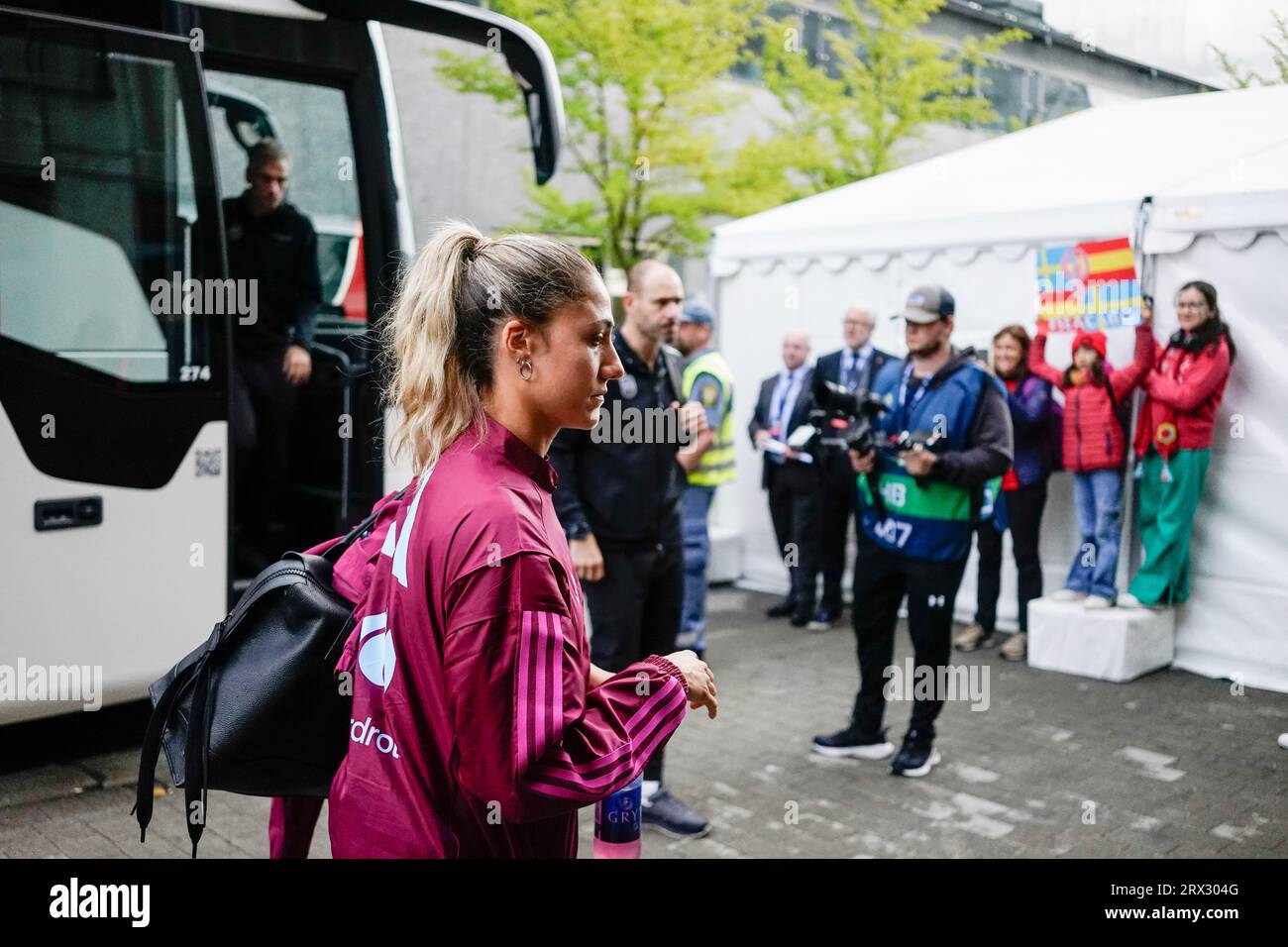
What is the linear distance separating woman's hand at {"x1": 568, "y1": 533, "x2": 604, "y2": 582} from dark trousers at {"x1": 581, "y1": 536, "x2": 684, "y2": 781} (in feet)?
0.27

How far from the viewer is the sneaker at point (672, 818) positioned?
179 inches

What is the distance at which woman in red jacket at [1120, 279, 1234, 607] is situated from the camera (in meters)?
6.76

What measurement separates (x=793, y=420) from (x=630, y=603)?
4.21 meters

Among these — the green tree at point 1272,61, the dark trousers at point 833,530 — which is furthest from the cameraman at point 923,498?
the green tree at point 1272,61

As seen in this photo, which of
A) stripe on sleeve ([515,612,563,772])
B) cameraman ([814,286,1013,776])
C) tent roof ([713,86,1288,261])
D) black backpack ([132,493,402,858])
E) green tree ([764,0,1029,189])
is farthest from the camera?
green tree ([764,0,1029,189])

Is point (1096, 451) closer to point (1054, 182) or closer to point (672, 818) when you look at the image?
point (1054, 182)

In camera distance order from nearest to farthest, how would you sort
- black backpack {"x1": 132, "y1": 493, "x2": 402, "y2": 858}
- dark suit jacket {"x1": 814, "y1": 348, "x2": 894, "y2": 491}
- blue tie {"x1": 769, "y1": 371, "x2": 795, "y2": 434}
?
1. black backpack {"x1": 132, "y1": 493, "x2": 402, "y2": 858}
2. dark suit jacket {"x1": 814, "y1": 348, "x2": 894, "y2": 491}
3. blue tie {"x1": 769, "y1": 371, "x2": 795, "y2": 434}

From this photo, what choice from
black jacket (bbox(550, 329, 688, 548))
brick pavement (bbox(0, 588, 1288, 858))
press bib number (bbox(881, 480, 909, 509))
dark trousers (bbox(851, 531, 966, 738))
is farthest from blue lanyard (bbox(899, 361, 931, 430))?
brick pavement (bbox(0, 588, 1288, 858))

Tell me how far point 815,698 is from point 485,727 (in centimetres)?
505

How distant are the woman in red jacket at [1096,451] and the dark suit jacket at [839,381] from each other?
122cm

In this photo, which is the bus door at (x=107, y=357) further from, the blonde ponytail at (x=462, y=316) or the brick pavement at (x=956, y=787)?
the blonde ponytail at (x=462, y=316)

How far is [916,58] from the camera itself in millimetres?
17438

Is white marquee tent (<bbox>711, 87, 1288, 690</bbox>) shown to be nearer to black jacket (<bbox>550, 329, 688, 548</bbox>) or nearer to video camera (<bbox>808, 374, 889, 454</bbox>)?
video camera (<bbox>808, 374, 889, 454</bbox>)
